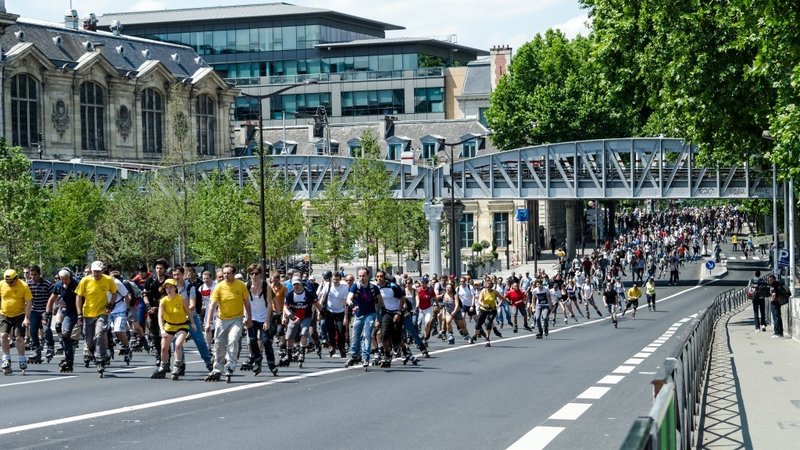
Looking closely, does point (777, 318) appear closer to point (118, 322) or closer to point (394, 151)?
Answer: point (118, 322)

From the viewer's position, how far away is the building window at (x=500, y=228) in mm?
96438

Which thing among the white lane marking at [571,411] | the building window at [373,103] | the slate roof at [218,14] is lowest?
the white lane marking at [571,411]

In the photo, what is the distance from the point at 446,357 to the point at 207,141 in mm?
80787

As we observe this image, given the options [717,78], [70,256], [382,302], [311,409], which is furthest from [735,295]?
[311,409]

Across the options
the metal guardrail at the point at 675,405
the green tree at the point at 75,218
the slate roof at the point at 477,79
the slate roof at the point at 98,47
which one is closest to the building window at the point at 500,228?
the slate roof at the point at 98,47

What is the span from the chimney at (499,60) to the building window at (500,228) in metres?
25.9

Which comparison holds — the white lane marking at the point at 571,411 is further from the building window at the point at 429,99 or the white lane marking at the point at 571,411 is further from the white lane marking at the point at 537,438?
the building window at the point at 429,99

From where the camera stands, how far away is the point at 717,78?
41.0 metres

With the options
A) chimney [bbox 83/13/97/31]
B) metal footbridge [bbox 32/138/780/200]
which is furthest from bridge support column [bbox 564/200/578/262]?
chimney [bbox 83/13/97/31]

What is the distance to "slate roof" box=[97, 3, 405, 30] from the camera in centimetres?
13212

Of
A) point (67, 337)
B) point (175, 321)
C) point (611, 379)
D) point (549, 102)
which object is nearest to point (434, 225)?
point (549, 102)

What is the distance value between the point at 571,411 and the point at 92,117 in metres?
82.1

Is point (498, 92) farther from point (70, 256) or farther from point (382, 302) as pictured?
point (382, 302)

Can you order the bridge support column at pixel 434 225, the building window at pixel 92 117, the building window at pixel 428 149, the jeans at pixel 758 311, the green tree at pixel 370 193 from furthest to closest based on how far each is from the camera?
the building window at pixel 428 149 → the building window at pixel 92 117 → the green tree at pixel 370 193 → the bridge support column at pixel 434 225 → the jeans at pixel 758 311
